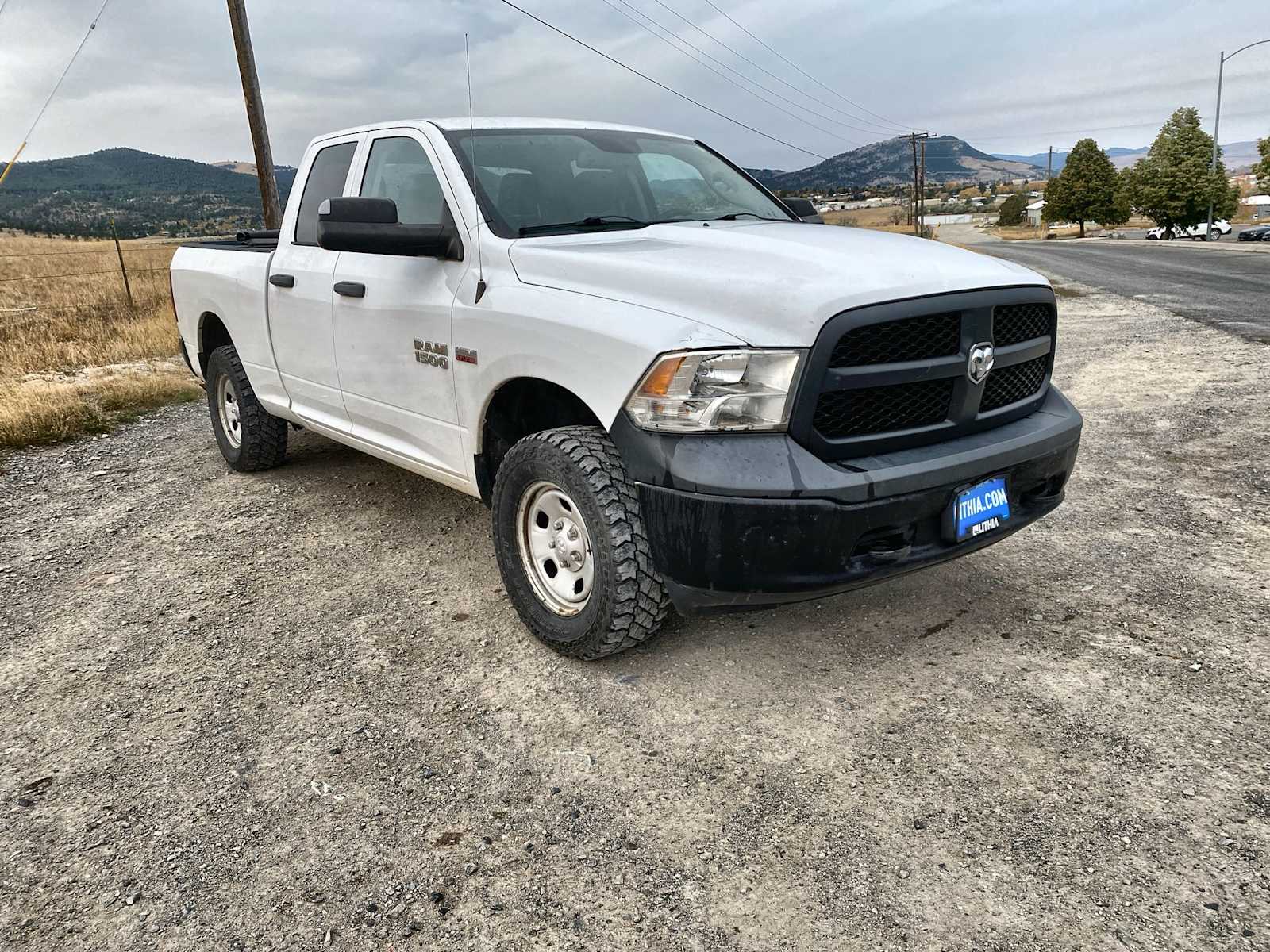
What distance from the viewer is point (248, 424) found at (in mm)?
5559

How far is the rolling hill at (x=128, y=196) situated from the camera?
57.3 meters

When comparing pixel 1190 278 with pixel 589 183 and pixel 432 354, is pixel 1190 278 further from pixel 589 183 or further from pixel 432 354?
pixel 432 354

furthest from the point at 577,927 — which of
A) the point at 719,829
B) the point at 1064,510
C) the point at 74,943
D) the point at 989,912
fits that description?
the point at 1064,510

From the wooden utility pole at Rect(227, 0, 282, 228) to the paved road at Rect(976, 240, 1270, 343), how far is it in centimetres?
1268

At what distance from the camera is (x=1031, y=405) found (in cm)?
331

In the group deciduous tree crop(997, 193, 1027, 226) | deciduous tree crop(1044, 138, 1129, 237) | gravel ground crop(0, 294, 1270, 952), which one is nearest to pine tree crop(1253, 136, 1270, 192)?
deciduous tree crop(1044, 138, 1129, 237)

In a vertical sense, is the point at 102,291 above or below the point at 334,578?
above

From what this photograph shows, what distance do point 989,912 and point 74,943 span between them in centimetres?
205

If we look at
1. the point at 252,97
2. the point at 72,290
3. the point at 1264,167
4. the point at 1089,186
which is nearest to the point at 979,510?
the point at 252,97

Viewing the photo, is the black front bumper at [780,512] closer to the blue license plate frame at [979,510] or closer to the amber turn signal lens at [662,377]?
the blue license plate frame at [979,510]

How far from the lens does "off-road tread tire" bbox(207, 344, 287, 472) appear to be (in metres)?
5.53

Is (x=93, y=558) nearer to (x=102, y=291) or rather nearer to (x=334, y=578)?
(x=334, y=578)

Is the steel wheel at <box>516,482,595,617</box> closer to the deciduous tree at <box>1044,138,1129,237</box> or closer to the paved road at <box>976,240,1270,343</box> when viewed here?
the paved road at <box>976,240,1270,343</box>

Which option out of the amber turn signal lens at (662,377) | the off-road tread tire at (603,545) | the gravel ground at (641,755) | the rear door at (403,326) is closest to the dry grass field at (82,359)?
the gravel ground at (641,755)
